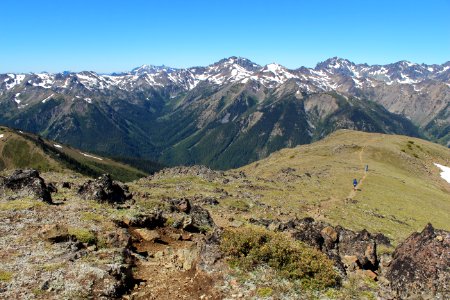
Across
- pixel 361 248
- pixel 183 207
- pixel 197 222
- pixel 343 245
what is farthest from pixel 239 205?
pixel 361 248

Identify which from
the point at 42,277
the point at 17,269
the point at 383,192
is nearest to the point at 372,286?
the point at 42,277

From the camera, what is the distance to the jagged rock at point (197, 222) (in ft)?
100

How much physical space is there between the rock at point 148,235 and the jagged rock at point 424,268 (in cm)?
1532

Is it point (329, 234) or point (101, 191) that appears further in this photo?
point (101, 191)

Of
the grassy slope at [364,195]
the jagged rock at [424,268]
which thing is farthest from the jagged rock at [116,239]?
the grassy slope at [364,195]

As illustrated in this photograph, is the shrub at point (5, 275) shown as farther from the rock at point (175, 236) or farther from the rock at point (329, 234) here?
the rock at point (329, 234)

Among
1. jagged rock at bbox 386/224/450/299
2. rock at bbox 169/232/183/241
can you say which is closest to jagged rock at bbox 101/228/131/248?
rock at bbox 169/232/183/241

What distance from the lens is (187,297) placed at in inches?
734

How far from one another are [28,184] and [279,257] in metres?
25.0

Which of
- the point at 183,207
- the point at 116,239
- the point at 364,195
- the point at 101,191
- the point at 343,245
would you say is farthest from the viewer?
the point at 364,195

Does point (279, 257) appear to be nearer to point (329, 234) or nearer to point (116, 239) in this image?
point (116, 239)

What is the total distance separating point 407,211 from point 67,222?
184ft

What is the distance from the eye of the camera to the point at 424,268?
20922 millimetres

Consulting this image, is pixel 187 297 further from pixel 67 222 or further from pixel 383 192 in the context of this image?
pixel 383 192
